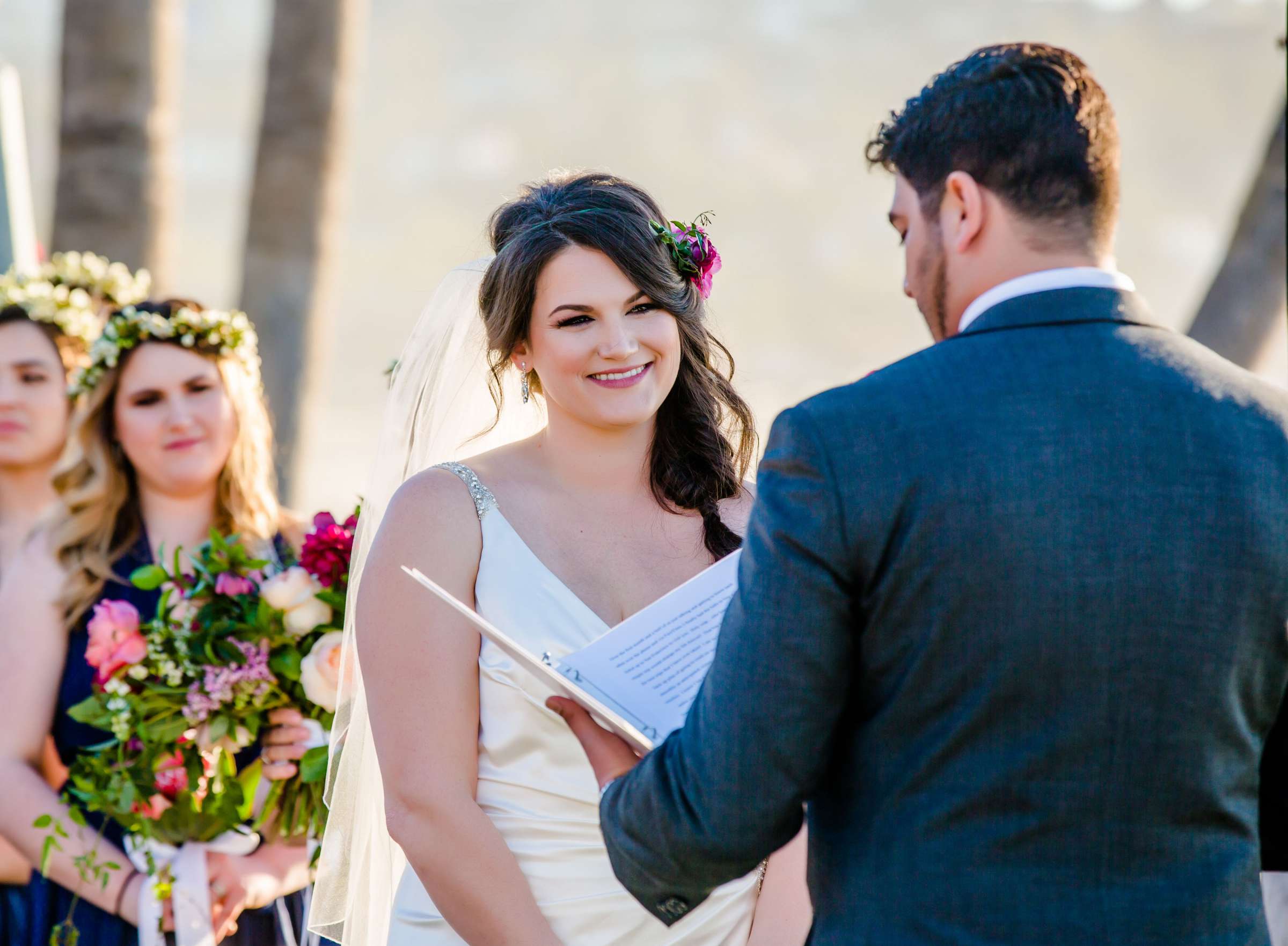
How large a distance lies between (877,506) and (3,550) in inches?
165

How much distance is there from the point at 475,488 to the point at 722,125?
34965 mm

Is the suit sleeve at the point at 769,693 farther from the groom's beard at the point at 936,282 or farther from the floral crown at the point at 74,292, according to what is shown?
the floral crown at the point at 74,292

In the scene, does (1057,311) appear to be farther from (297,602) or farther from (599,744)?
(297,602)

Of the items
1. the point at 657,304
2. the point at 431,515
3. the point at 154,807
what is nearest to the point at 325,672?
the point at 154,807

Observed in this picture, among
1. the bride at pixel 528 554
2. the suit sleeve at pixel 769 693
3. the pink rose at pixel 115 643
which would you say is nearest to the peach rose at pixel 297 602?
the bride at pixel 528 554

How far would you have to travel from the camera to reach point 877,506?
1664 mm

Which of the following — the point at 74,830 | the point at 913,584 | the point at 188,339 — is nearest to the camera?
the point at 913,584

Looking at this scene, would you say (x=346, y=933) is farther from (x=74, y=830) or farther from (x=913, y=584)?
(x=913, y=584)

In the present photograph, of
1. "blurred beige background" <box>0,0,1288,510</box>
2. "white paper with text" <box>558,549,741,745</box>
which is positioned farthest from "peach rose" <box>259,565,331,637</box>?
"blurred beige background" <box>0,0,1288,510</box>

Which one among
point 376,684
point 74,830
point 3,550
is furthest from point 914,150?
point 3,550

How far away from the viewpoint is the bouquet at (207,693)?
3576mm

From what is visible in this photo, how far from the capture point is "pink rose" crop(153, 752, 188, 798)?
364 cm

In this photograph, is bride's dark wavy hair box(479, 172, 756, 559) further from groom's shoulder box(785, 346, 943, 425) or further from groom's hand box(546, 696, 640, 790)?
groom's shoulder box(785, 346, 943, 425)

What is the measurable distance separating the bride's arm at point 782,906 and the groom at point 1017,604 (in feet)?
4.21
